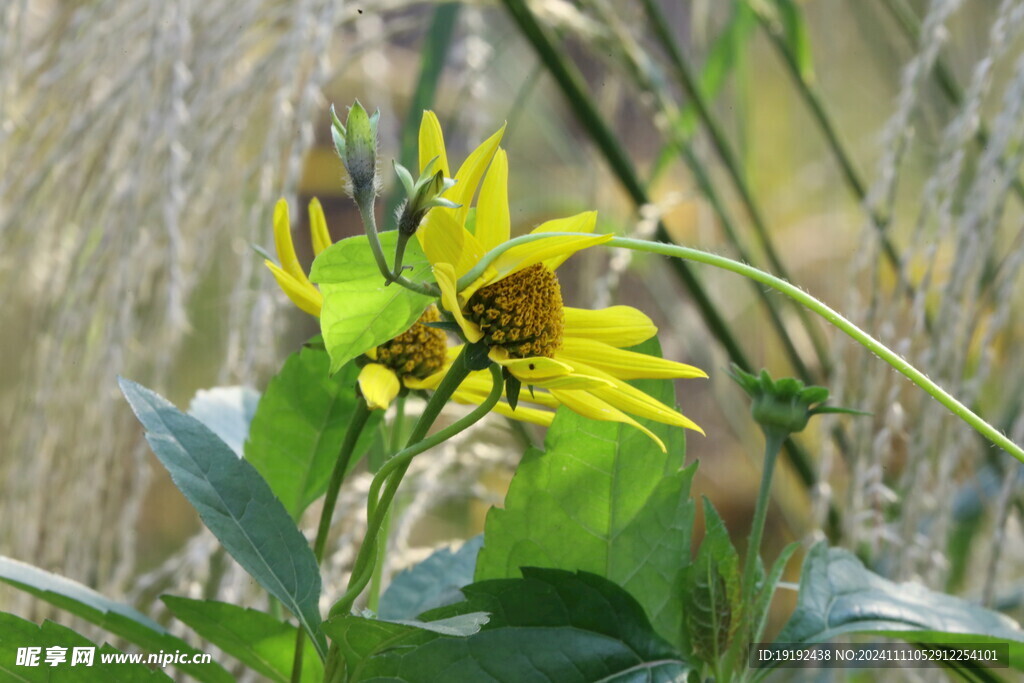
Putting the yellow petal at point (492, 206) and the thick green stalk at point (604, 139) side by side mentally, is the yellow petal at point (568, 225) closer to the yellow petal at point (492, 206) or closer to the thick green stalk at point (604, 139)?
the yellow petal at point (492, 206)

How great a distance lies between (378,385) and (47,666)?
0.10m

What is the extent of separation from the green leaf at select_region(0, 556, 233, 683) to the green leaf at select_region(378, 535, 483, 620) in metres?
Answer: 0.05

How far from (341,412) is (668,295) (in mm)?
702

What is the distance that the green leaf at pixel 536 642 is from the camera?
0.20m

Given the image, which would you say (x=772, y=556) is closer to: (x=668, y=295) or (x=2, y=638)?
(x=668, y=295)

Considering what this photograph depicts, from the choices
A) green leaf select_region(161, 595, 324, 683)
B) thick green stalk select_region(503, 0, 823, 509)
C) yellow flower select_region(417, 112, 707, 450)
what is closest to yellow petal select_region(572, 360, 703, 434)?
yellow flower select_region(417, 112, 707, 450)

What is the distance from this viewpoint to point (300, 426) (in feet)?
0.91

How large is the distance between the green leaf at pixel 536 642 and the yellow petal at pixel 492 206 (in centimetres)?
8

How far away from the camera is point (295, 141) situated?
412 mm

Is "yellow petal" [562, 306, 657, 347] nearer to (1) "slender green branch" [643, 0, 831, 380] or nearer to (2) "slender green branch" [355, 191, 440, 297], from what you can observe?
(2) "slender green branch" [355, 191, 440, 297]

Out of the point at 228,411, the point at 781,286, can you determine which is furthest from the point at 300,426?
the point at 781,286

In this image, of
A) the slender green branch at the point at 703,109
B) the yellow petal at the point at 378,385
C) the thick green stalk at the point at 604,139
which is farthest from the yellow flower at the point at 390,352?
the slender green branch at the point at 703,109

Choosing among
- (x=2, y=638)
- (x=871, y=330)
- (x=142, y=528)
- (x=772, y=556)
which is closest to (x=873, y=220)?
(x=871, y=330)

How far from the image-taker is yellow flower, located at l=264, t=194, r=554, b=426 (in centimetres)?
22
